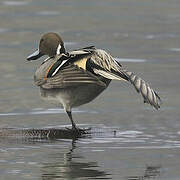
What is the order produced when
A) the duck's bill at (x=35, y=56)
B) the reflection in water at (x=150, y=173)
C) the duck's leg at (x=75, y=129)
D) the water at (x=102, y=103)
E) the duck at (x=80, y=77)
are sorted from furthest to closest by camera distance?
the duck's bill at (x=35, y=56) → the duck's leg at (x=75, y=129) → the duck at (x=80, y=77) → the water at (x=102, y=103) → the reflection in water at (x=150, y=173)

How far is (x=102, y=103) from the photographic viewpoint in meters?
11.2

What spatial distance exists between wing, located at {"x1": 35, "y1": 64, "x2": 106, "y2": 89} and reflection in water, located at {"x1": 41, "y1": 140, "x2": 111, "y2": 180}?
879 millimetres

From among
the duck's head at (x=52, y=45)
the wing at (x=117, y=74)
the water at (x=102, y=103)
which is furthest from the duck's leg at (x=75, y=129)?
the duck's head at (x=52, y=45)

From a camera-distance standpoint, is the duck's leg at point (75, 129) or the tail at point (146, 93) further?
the duck's leg at point (75, 129)

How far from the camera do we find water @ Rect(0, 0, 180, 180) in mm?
8328

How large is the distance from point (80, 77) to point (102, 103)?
6.33ft

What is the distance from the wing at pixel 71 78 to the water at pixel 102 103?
587mm

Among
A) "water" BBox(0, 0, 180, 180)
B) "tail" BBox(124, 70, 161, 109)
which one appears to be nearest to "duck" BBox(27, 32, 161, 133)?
"tail" BBox(124, 70, 161, 109)

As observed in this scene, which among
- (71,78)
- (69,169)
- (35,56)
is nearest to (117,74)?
(71,78)

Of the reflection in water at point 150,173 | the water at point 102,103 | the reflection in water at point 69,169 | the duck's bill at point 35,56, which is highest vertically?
the duck's bill at point 35,56

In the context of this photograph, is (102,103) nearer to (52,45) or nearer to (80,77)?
(52,45)

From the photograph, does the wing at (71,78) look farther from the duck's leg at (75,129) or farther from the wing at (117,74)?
the duck's leg at (75,129)

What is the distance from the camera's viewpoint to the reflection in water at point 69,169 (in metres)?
7.96

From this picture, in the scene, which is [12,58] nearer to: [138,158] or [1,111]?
[1,111]
